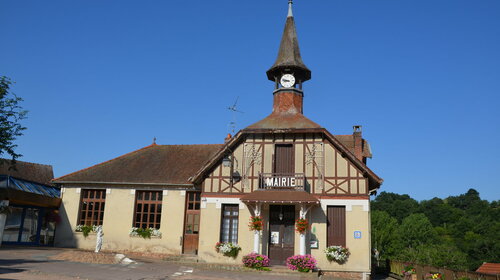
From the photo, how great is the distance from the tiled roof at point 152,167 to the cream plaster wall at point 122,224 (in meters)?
0.63

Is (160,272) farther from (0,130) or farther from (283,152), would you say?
(0,130)

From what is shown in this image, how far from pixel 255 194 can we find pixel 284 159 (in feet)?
6.86

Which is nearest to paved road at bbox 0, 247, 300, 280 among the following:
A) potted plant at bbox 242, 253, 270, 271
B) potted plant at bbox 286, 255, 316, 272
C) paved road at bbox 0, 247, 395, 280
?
paved road at bbox 0, 247, 395, 280

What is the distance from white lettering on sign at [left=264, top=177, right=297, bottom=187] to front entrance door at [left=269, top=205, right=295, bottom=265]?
0.91m

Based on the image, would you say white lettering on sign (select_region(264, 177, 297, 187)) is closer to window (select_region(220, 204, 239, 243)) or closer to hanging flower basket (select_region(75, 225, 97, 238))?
window (select_region(220, 204, 239, 243))

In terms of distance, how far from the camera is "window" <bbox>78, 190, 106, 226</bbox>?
2028cm

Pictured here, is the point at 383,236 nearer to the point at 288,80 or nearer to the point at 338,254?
the point at 288,80

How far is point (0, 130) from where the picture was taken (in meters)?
17.3

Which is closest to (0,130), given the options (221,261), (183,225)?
(183,225)

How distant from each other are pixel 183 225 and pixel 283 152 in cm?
583

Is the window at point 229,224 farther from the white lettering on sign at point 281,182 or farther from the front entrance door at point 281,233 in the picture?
the white lettering on sign at point 281,182

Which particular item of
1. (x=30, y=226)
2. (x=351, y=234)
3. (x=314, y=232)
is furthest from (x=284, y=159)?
(x=30, y=226)

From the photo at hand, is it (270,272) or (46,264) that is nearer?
(46,264)

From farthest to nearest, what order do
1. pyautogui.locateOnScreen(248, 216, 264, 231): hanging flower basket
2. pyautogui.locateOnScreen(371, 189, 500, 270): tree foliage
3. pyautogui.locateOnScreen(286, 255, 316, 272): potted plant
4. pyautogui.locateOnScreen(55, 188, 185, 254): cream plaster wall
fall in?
1. pyautogui.locateOnScreen(371, 189, 500, 270): tree foliage
2. pyautogui.locateOnScreen(55, 188, 185, 254): cream plaster wall
3. pyautogui.locateOnScreen(248, 216, 264, 231): hanging flower basket
4. pyautogui.locateOnScreen(286, 255, 316, 272): potted plant
